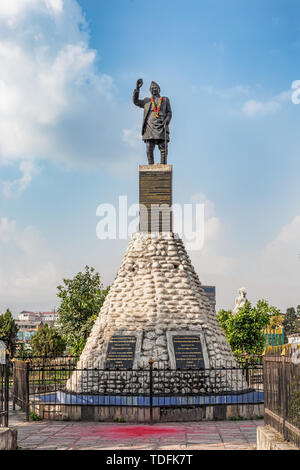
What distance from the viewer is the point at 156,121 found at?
55.8ft

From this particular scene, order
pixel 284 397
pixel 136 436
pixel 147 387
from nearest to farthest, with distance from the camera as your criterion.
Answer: pixel 284 397
pixel 136 436
pixel 147 387

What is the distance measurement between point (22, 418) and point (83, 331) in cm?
1565

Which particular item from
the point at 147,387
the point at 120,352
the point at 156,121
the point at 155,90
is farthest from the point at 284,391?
the point at 155,90

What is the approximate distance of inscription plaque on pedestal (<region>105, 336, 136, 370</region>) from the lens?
13.5 meters

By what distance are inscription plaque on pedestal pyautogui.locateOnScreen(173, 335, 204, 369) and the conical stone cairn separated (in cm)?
3

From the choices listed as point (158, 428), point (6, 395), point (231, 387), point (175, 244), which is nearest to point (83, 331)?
point (175, 244)

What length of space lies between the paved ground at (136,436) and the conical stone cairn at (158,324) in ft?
5.76

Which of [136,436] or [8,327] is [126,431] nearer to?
[136,436]

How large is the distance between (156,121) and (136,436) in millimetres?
10490

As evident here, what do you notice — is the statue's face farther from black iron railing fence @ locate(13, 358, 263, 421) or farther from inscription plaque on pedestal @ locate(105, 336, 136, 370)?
black iron railing fence @ locate(13, 358, 263, 421)

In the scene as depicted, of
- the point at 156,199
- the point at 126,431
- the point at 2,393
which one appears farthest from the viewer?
the point at 156,199

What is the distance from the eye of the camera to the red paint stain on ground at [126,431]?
388 inches

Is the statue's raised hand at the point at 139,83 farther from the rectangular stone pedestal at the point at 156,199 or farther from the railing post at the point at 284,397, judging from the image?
the railing post at the point at 284,397

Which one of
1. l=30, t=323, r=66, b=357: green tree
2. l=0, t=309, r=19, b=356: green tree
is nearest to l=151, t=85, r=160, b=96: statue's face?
l=0, t=309, r=19, b=356: green tree
